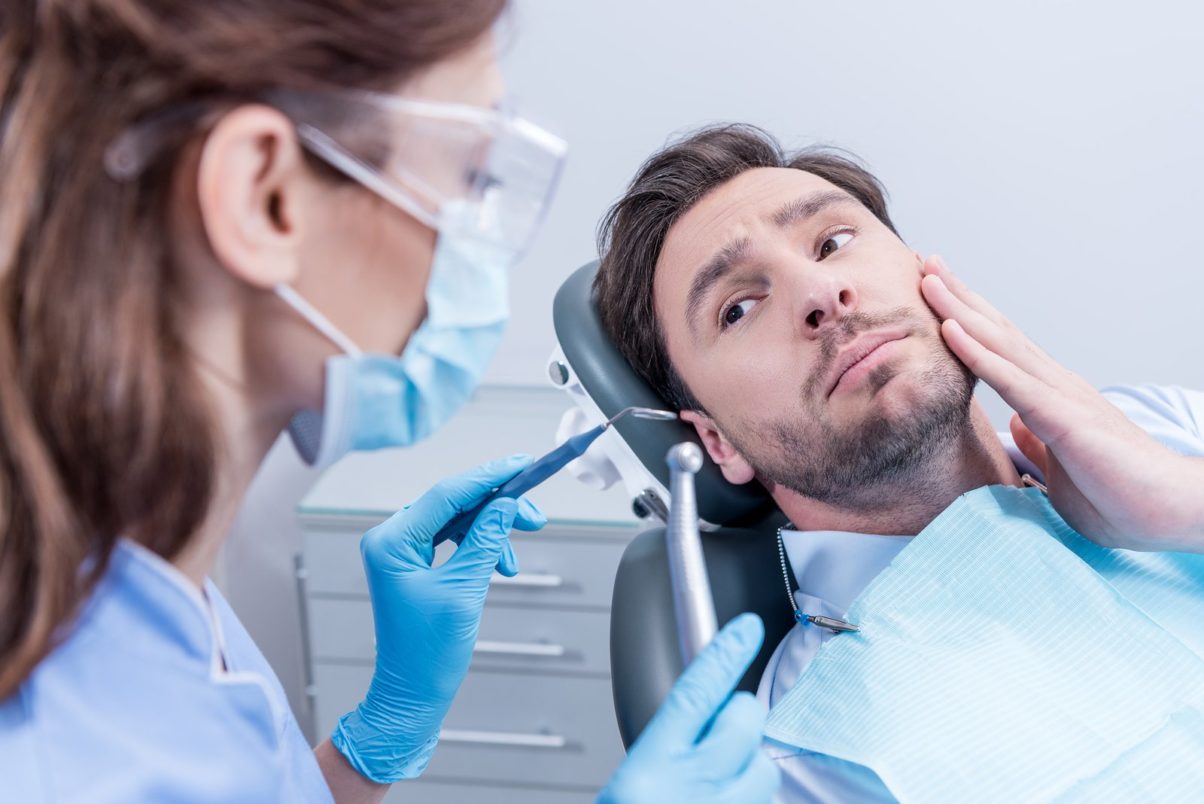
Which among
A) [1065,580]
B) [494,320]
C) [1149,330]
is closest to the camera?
[494,320]

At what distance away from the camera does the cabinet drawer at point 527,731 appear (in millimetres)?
1891

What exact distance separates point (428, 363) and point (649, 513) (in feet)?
2.10

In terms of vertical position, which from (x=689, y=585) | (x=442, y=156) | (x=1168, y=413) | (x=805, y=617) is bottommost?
(x=805, y=617)

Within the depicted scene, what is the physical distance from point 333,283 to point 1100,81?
1.72 meters

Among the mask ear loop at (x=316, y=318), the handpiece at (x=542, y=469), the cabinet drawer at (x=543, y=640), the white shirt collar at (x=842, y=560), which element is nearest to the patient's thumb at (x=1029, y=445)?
the white shirt collar at (x=842, y=560)

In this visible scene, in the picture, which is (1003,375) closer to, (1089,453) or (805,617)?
(1089,453)

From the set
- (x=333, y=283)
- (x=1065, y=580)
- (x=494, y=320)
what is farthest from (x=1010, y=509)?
(x=333, y=283)

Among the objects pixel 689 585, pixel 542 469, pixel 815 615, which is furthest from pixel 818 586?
pixel 689 585

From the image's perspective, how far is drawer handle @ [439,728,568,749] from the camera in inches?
74.8

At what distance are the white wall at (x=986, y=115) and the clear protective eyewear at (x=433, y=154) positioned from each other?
1265 millimetres

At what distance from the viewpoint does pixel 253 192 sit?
0.65 m

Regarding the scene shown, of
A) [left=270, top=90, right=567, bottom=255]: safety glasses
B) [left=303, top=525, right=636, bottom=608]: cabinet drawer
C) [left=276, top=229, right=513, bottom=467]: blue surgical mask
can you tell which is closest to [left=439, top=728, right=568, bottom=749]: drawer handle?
[left=303, top=525, right=636, bottom=608]: cabinet drawer

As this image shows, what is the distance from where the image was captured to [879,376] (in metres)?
1.18

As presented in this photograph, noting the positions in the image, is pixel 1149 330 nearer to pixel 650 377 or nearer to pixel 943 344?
pixel 943 344
